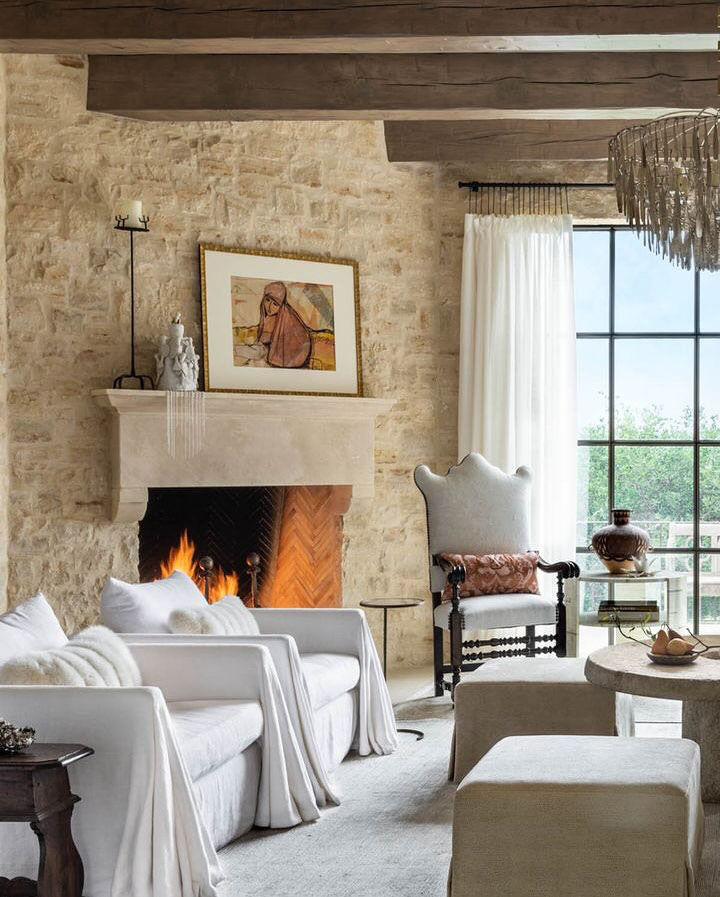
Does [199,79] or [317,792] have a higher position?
[199,79]

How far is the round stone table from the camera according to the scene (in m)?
4.09

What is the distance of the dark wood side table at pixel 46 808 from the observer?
123 inches

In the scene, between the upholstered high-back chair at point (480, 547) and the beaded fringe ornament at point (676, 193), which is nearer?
the beaded fringe ornament at point (676, 193)

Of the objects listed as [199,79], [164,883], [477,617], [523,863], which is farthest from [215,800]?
[199,79]

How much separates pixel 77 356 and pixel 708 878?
4391mm

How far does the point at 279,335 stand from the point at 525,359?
175 cm

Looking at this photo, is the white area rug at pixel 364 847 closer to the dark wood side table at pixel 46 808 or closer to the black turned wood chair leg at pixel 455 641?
the dark wood side table at pixel 46 808

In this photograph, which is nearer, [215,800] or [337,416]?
[215,800]

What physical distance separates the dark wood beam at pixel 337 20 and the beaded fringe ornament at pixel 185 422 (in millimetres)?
2155

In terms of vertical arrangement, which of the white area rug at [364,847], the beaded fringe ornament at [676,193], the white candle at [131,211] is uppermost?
the white candle at [131,211]

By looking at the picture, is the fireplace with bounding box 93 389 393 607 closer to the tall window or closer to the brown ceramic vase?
the brown ceramic vase

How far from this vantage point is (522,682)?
4.76 meters

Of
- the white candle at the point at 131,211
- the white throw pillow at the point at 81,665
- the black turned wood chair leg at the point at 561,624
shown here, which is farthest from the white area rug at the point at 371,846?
the white candle at the point at 131,211

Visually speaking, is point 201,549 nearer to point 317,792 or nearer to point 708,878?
point 317,792
